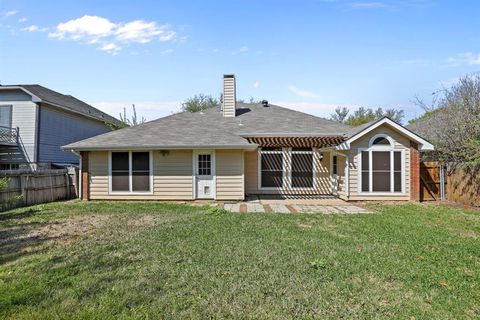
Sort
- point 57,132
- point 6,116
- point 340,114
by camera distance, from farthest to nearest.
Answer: point 340,114 → point 57,132 → point 6,116

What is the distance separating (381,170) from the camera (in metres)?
13.3

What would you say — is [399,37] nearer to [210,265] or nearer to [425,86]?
[425,86]

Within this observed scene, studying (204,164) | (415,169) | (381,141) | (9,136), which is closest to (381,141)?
(381,141)

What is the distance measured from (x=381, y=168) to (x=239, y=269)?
34.0 feet

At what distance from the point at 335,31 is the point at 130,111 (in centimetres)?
2828

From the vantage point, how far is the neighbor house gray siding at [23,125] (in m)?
18.7

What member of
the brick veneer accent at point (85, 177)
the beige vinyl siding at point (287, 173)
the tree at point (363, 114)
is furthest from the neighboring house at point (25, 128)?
the tree at point (363, 114)

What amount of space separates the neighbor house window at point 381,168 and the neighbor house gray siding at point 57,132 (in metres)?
16.6

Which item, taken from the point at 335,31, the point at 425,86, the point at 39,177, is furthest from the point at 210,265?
the point at 425,86

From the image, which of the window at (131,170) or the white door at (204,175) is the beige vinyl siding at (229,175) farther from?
the window at (131,170)

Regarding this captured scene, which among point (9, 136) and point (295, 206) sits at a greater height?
point (9, 136)

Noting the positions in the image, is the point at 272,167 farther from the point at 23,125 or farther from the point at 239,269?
the point at 23,125

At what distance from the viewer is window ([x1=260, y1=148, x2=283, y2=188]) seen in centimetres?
1552

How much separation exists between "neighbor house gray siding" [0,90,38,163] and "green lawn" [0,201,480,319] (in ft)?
38.4
